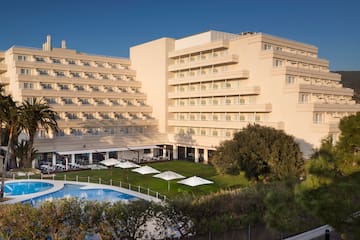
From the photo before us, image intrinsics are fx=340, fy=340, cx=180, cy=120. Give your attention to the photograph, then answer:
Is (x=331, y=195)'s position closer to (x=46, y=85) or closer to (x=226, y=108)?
(x=226, y=108)

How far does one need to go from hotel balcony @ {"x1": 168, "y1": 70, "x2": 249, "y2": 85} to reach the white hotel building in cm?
14

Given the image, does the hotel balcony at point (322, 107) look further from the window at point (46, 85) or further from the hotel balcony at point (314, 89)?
the window at point (46, 85)

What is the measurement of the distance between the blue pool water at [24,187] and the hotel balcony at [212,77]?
25872 millimetres

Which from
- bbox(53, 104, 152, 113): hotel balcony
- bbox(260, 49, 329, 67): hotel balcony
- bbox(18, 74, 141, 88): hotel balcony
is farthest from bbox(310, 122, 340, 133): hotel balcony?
bbox(18, 74, 141, 88): hotel balcony

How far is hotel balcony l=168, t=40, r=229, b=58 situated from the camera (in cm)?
4654

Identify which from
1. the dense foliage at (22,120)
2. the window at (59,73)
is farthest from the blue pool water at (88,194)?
the window at (59,73)

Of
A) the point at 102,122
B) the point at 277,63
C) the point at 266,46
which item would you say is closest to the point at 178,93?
the point at 102,122

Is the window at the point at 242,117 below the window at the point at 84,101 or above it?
below

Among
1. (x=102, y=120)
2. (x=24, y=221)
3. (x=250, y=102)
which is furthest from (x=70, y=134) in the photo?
(x=24, y=221)

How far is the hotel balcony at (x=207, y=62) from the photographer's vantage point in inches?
1785

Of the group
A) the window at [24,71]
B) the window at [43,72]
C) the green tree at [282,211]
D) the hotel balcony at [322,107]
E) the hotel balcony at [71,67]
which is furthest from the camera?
the window at [43,72]

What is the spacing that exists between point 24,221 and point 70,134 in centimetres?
3718

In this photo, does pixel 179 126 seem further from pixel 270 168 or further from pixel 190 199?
pixel 190 199

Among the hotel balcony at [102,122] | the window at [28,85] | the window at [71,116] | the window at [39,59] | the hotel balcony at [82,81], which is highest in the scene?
the window at [39,59]
